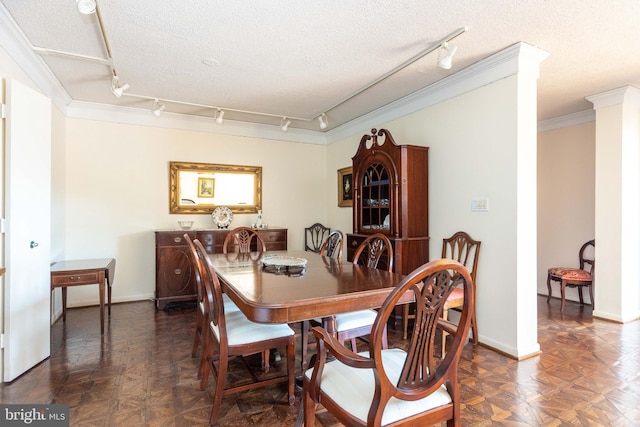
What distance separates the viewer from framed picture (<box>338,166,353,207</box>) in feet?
16.6

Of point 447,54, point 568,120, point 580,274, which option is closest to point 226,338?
point 447,54

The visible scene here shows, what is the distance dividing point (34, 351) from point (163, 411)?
131cm

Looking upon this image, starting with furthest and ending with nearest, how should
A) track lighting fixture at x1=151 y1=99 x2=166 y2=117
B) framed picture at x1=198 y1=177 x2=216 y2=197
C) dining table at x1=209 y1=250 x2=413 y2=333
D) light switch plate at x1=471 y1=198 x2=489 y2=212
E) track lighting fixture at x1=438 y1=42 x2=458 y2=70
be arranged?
1. framed picture at x1=198 y1=177 x2=216 y2=197
2. track lighting fixture at x1=151 y1=99 x2=166 y2=117
3. light switch plate at x1=471 y1=198 x2=489 y2=212
4. track lighting fixture at x1=438 y1=42 x2=458 y2=70
5. dining table at x1=209 y1=250 x2=413 y2=333

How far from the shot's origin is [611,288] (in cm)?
370

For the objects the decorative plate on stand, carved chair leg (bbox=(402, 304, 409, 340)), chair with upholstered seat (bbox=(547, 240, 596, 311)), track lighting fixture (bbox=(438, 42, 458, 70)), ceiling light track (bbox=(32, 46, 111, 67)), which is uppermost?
ceiling light track (bbox=(32, 46, 111, 67))

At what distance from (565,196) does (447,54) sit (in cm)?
325

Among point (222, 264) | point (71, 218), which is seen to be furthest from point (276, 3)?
point (71, 218)

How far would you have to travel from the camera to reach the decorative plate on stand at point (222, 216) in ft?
15.2

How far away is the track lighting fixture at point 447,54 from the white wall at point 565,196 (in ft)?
9.63

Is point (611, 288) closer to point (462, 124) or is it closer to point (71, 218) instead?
point (462, 124)

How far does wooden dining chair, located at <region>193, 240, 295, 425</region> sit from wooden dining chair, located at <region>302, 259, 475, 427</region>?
1.84ft

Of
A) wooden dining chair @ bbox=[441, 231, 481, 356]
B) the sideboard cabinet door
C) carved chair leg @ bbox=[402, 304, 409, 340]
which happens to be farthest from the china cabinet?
the sideboard cabinet door

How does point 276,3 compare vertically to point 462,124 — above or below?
above

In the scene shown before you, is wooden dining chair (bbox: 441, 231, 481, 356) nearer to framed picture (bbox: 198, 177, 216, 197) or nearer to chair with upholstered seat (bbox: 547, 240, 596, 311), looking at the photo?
chair with upholstered seat (bbox: 547, 240, 596, 311)
